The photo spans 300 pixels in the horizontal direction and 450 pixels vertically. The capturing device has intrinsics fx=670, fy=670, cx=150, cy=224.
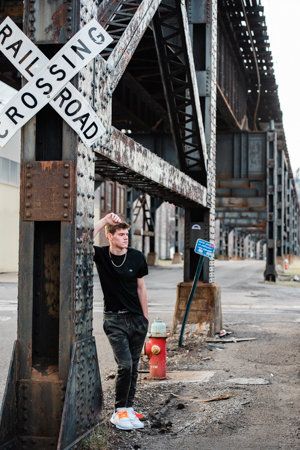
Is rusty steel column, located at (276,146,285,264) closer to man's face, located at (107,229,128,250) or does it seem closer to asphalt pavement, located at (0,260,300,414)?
asphalt pavement, located at (0,260,300,414)

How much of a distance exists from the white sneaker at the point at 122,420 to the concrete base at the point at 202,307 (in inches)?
241

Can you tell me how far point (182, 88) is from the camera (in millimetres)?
10609

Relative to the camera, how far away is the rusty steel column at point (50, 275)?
511 centimetres

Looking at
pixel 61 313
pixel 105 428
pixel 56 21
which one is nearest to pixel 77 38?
pixel 56 21

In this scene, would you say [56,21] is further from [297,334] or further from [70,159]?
[297,334]

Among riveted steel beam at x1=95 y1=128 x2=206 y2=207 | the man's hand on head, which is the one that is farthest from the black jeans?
riveted steel beam at x1=95 y1=128 x2=206 y2=207

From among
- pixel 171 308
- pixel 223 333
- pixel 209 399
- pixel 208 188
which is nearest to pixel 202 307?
pixel 223 333

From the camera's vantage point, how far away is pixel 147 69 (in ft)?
51.8

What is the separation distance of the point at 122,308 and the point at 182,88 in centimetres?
533

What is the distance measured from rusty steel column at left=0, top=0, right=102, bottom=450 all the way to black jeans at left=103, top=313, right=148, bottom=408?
0.72m

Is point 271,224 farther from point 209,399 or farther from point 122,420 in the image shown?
point 122,420

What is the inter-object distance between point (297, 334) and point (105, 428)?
304 inches

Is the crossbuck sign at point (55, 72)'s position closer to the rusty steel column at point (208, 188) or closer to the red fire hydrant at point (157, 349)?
the red fire hydrant at point (157, 349)

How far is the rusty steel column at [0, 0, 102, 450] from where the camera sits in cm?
511
